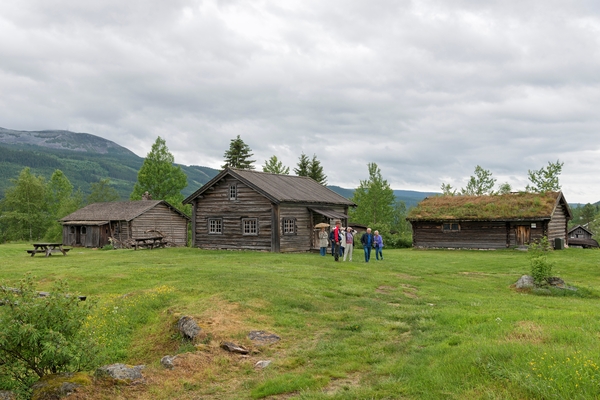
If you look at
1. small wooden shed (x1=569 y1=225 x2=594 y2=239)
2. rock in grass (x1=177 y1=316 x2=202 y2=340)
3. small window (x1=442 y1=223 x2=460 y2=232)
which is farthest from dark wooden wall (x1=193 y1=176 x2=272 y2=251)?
small wooden shed (x1=569 y1=225 x2=594 y2=239)

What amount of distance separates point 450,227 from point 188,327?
116 feet

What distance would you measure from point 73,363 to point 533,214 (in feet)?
123

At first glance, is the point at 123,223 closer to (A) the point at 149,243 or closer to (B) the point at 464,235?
(A) the point at 149,243

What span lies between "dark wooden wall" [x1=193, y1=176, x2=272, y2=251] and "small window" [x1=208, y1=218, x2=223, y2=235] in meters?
0.24

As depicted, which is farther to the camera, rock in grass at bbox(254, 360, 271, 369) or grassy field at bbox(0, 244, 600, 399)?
rock in grass at bbox(254, 360, 271, 369)

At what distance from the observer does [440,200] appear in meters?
45.7

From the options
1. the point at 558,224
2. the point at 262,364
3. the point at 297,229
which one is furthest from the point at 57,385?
the point at 558,224

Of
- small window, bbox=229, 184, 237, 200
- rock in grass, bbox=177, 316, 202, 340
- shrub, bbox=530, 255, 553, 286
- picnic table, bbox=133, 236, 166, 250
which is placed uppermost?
small window, bbox=229, 184, 237, 200

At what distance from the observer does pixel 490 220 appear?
1570 inches

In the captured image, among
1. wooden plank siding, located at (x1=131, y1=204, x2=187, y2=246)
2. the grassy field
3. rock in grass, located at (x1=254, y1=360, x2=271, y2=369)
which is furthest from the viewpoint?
wooden plank siding, located at (x1=131, y1=204, x2=187, y2=246)

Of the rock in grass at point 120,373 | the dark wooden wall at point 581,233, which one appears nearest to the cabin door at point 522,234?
the rock in grass at point 120,373

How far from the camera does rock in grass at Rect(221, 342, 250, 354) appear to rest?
9641 millimetres

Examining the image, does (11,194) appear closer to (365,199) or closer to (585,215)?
(365,199)

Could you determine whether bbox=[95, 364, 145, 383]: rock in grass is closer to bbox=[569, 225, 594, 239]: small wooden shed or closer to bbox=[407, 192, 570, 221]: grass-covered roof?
bbox=[407, 192, 570, 221]: grass-covered roof
